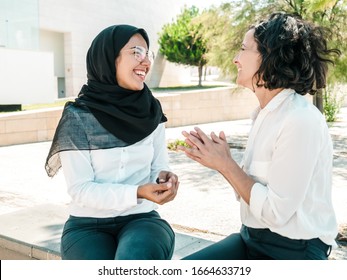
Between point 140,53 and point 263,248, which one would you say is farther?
point 140,53

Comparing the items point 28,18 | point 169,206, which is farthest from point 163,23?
point 169,206

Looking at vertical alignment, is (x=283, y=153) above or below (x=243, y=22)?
below

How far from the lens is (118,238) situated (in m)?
2.18

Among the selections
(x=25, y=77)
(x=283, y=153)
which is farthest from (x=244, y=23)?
(x=283, y=153)

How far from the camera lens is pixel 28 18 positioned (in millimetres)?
14242

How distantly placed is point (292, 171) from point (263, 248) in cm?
40

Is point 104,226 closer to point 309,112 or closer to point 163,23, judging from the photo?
point 309,112

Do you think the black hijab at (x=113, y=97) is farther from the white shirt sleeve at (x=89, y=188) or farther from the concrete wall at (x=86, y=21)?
the concrete wall at (x=86, y=21)

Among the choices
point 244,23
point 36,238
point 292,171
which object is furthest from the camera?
point 244,23

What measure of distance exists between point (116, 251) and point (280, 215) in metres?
Answer: 0.80

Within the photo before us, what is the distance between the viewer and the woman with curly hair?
1688 mm

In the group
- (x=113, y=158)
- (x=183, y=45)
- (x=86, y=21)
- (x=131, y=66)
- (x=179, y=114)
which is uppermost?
(x=86, y=21)

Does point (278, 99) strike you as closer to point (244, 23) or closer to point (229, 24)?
point (244, 23)

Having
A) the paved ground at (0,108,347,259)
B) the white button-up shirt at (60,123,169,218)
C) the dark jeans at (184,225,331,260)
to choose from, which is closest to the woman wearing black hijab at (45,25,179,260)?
the white button-up shirt at (60,123,169,218)
